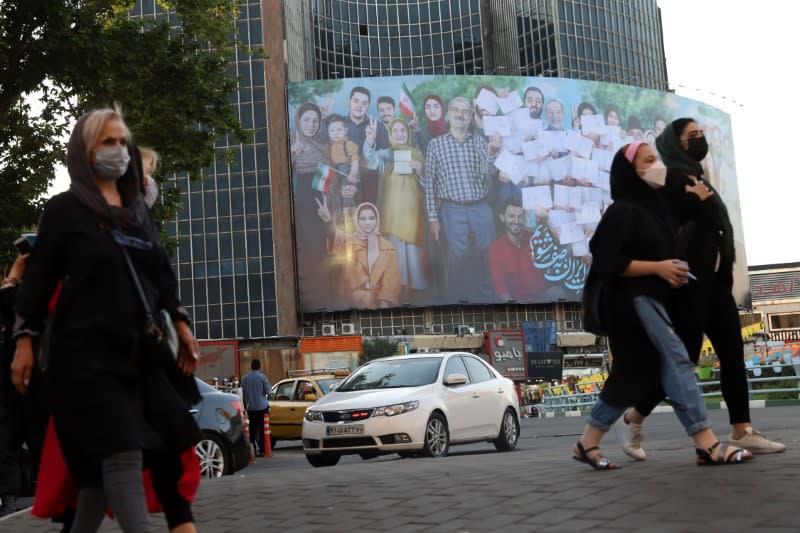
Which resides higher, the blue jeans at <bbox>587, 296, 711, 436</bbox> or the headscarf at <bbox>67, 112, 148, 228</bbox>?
Answer: the headscarf at <bbox>67, 112, 148, 228</bbox>

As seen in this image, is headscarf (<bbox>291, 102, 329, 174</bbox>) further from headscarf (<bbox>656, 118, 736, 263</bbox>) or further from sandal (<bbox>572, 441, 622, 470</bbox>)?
sandal (<bbox>572, 441, 622, 470</bbox>)

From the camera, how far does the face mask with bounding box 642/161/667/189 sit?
657 cm

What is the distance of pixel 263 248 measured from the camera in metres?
78.8

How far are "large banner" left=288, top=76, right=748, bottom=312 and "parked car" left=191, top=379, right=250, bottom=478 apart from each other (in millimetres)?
63660

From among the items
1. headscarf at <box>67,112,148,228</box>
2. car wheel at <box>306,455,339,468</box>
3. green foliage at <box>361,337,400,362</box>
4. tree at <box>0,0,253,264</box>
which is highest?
tree at <box>0,0,253,264</box>

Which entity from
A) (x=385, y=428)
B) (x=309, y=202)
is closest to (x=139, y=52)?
(x=385, y=428)

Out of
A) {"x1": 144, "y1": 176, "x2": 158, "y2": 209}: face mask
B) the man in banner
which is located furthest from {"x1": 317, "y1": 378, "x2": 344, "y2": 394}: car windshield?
the man in banner

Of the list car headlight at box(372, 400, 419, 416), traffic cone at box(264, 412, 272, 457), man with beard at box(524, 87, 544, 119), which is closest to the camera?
car headlight at box(372, 400, 419, 416)

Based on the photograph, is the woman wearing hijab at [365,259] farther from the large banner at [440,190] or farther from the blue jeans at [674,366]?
the blue jeans at [674,366]

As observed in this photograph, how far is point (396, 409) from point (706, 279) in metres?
7.09

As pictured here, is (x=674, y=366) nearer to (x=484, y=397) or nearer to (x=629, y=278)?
(x=629, y=278)

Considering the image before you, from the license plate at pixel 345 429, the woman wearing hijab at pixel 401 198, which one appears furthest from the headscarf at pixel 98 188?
the woman wearing hijab at pixel 401 198

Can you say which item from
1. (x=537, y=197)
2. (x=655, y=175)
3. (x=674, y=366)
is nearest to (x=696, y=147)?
(x=655, y=175)

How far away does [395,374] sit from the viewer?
14.2 m
